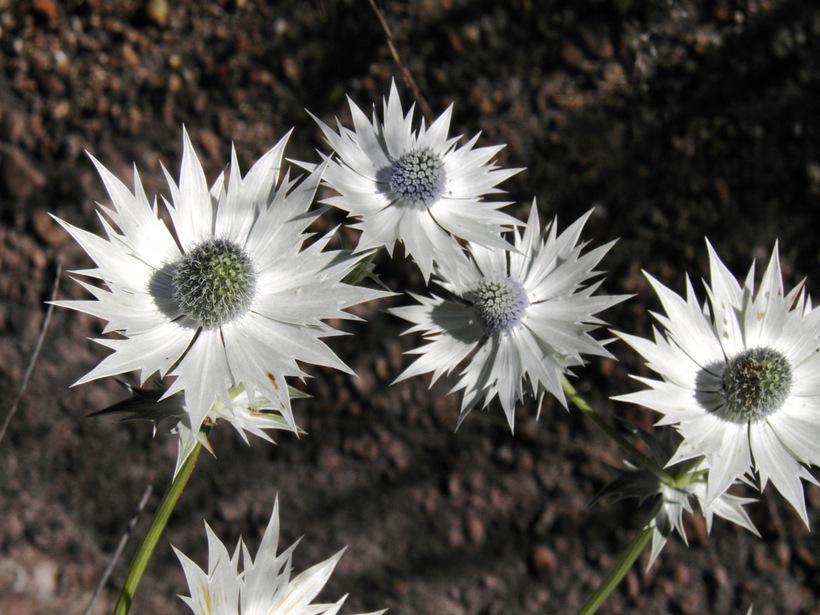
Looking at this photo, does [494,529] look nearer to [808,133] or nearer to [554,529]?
[554,529]

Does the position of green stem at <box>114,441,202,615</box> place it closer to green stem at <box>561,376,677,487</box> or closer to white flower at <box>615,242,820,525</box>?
green stem at <box>561,376,677,487</box>

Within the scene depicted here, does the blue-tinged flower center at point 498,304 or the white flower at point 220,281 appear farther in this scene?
the blue-tinged flower center at point 498,304

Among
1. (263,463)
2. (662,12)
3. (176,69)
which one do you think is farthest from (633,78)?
(263,463)

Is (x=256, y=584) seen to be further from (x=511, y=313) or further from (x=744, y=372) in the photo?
(x=744, y=372)

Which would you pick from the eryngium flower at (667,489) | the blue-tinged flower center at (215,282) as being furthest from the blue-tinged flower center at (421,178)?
the eryngium flower at (667,489)

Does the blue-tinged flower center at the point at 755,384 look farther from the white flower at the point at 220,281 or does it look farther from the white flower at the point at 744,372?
the white flower at the point at 220,281

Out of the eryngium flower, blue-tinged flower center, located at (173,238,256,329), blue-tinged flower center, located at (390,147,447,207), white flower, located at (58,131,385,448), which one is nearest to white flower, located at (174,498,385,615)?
white flower, located at (58,131,385,448)

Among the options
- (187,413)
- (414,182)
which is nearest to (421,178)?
(414,182)
